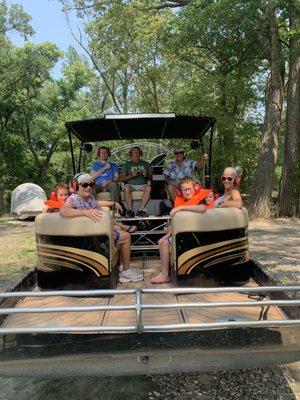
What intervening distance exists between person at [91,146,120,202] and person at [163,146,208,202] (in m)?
0.78

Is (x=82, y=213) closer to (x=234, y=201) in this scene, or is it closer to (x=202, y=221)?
(x=202, y=221)

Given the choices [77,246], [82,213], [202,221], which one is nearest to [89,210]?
[82,213]

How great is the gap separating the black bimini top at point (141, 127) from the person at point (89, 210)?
1.56 meters

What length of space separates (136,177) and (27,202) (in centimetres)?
1121

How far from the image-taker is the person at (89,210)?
12.2 feet

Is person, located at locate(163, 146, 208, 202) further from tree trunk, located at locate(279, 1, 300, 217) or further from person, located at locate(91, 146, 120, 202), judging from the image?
tree trunk, located at locate(279, 1, 300, 217)

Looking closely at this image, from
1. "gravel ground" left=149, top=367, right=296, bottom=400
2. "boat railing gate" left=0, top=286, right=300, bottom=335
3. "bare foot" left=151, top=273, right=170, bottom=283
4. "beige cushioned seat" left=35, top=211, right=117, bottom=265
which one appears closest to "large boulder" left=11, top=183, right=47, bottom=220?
"bare foot" left=151, top=273, right=170, bottom=283

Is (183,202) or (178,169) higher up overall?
(178,169)

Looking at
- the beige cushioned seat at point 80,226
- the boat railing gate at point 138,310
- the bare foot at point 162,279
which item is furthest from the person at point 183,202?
the boat railing gate at point 138,310

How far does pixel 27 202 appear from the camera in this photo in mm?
17203

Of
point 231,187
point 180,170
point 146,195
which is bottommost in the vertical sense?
point 146,195

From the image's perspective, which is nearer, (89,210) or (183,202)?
(89,210)

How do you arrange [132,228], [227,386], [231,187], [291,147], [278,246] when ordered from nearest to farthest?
[227,386] < [231,187] < [132,228] < [278,246] < [291,147]

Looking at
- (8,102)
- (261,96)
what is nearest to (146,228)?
(261,96)
